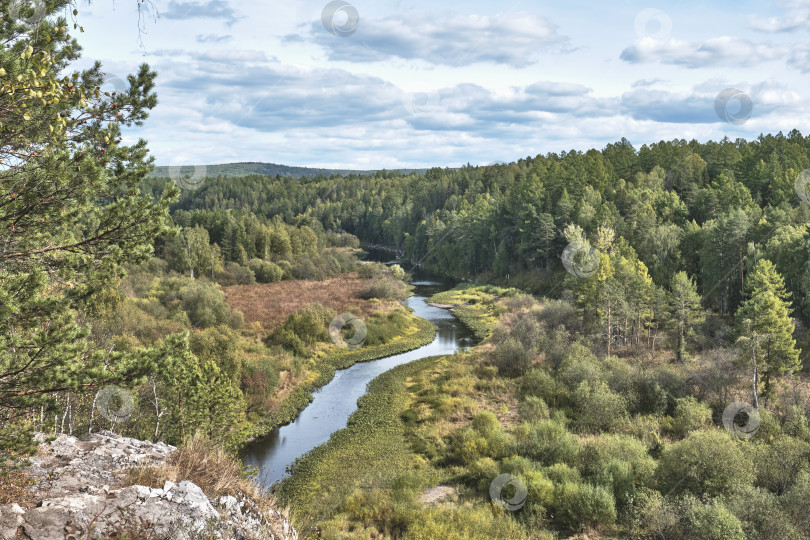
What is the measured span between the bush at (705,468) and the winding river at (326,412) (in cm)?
1592

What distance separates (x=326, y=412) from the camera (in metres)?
33.7

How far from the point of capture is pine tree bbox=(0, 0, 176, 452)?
766cm

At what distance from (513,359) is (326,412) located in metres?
15.1

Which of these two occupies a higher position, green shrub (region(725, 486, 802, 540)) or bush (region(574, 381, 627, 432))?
green shrub (region(725, 486, 802, 540))

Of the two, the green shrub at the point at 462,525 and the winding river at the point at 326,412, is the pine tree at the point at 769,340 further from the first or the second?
the winding river at the point at 326,412

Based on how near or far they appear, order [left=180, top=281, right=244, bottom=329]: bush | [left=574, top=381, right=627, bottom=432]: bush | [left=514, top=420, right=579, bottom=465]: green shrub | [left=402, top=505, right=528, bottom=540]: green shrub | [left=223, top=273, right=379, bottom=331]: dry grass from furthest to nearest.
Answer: [left=223, top=273, right=379, bottom=331]: dry grass → [left=180, top=281, right=244, bottom=329]: bush → [left=574, top=381, right=627, bottom=432]: bush → [left=514, top=420, right=579, bottom=465]: green shrub → [left=402, top=505, right=528, bottom=540]: green shrub

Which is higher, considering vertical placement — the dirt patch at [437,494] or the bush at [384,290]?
the bush at [384,290]

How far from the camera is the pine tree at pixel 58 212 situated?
766 centimetres

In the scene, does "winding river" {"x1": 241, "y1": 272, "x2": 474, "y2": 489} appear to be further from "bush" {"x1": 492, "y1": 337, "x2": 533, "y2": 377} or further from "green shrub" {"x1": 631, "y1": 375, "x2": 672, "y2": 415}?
"green shrub" {"x1": 631, "y1": 375, "x2": 672, "y2": 415}

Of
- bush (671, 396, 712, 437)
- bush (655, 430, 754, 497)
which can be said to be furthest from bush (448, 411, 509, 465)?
bush (671, 396, 712, 437)

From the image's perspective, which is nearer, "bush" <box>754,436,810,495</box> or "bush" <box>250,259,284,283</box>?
"bush" <box>754,436,810,495</box>

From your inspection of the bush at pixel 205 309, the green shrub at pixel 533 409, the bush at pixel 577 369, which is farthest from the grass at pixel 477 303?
the bush at pixel 205 309

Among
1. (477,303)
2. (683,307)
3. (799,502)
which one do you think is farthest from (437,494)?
(477,303)

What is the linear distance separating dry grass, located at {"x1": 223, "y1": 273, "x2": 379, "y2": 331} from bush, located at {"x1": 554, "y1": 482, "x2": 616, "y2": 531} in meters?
32.4
